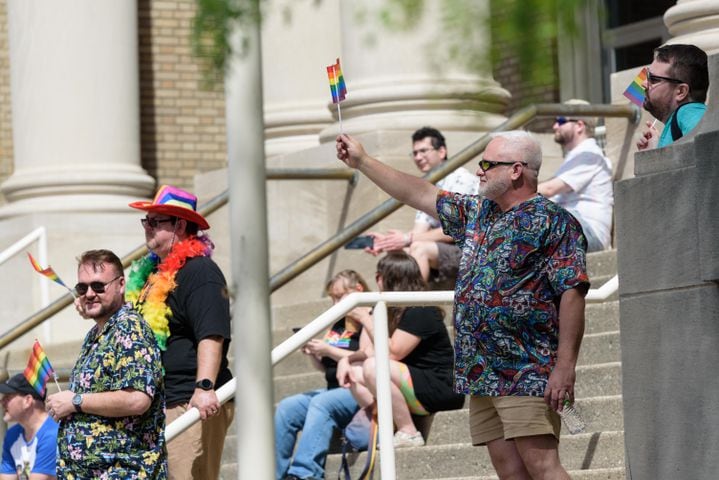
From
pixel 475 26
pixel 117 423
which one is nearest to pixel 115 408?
pixel 117 423

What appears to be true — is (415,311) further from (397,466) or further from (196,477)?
(196,477)

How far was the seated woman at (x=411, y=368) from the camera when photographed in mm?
7887

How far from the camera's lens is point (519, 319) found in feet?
18.2

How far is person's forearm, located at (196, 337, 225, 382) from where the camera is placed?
20.6 feet

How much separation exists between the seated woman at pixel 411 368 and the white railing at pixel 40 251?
14.6 feet

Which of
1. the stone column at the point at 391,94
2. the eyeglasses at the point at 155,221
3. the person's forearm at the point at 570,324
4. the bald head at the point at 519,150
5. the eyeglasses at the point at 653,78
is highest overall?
the stone column at the point at 391,94

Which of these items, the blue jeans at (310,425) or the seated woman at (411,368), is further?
the blue jeans at (310,425)

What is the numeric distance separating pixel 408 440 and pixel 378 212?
1918 mm

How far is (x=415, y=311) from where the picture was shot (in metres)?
7.96

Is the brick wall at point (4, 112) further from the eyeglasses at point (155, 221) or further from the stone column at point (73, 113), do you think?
the eyeglasses at point (155, 221)

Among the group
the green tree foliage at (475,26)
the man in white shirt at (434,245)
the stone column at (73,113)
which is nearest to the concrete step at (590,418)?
the man in white shirt at (434,245)

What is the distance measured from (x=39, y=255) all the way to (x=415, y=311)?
18.4 feet

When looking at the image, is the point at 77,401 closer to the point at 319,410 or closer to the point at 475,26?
the point at 319,410

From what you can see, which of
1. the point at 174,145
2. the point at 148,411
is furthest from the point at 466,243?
the point at 174,145
